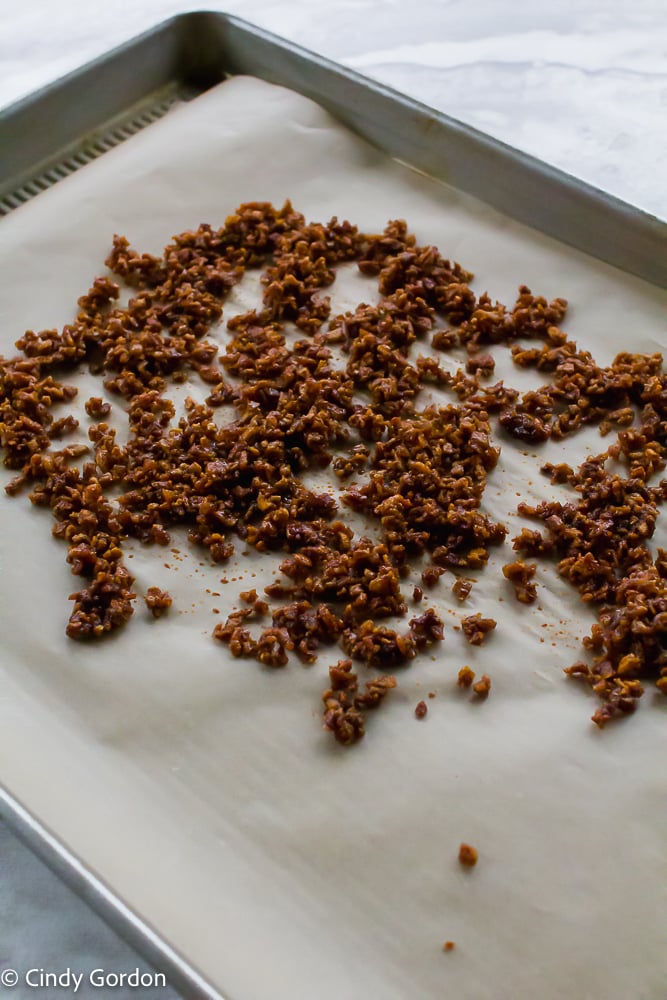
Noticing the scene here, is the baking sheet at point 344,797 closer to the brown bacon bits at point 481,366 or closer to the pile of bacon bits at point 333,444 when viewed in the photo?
the pile of bacon bits at point 333,444

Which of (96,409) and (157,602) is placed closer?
(157,602)

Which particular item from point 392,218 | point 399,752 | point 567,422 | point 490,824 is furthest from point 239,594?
point 392,218

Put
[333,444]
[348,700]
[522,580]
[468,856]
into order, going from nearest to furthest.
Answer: [468,856] → [348,700] → [522,580] → [333,444]

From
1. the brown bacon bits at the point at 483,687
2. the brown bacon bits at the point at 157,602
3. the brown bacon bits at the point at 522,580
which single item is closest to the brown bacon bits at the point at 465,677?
the brown bacon bits at the point at 483,687

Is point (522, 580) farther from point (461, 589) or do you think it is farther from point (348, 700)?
point (348, 700)

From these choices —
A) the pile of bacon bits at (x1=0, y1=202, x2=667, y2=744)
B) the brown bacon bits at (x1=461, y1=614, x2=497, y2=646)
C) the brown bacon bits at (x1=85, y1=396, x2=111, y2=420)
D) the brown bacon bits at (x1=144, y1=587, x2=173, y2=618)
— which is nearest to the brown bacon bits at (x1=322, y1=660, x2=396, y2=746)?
the pile of bacon bits at (x1=0, y1=202, x2=667, y2=744)

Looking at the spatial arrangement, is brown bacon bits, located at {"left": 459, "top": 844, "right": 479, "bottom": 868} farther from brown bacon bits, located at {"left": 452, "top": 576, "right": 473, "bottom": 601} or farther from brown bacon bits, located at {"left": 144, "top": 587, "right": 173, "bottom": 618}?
brown bacon bits, located at {"left": 144, "top": 587, "right": 173, "bottom": 618}

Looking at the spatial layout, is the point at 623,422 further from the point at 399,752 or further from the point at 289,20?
the point at 289,20

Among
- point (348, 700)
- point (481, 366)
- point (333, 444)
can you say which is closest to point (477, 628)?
point (348, 700)
